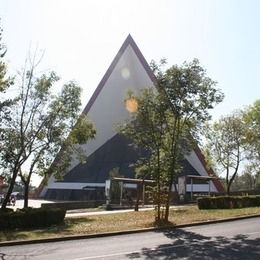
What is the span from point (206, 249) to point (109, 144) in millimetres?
55044

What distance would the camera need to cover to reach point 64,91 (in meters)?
27.2

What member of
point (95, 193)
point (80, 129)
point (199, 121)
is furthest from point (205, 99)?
point (95, 193)

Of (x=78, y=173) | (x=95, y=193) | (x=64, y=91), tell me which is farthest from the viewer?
(x=78, y=173)

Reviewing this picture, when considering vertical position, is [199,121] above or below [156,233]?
above

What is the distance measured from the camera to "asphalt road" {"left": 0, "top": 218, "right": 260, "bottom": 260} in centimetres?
1049

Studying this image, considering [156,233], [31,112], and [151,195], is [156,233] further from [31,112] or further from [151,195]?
[31,112]

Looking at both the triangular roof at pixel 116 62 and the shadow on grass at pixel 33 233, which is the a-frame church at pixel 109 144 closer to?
the triangular roof at pixel 116 62

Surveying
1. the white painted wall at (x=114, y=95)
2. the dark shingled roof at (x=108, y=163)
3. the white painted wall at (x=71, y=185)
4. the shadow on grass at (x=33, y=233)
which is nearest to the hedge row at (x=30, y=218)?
the shadow on grass at (x=33, y=233)

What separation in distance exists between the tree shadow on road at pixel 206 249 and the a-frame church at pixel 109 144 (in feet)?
148

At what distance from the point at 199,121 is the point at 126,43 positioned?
45772 millimetres

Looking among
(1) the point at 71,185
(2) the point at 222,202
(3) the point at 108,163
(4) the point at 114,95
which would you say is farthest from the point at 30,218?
(4) the point at 114,95

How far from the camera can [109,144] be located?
65.9 m

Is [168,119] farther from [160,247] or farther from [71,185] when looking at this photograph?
[71,185]

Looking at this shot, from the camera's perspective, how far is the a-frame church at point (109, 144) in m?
59.8
